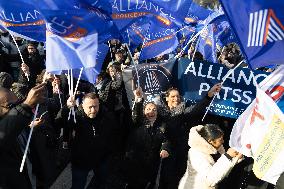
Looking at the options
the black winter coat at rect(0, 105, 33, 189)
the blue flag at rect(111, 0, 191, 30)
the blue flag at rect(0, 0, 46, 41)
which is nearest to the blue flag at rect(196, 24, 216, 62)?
the blue flag at rect(111, 0, 191, 30)

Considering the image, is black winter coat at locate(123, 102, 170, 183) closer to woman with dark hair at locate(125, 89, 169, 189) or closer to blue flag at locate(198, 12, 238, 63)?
woman with dark hair at locate(125, 89, 169, 189)

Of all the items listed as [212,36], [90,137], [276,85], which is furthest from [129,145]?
[212,36]

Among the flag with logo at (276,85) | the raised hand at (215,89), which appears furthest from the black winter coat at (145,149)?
the flag with logo at (276,85)

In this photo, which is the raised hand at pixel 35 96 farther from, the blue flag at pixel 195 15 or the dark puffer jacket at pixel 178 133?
the blue flag at pixel 195 15

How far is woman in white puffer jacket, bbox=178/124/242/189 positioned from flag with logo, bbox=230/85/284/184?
0.29 meters

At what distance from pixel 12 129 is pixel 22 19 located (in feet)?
7.83

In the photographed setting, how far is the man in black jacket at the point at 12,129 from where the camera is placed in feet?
9.85

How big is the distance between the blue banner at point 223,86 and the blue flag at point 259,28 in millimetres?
2718

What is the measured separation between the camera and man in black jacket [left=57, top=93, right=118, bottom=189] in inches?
179

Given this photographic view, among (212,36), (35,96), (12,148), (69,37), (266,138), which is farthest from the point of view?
(212,36)

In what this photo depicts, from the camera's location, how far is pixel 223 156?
10.7 ft

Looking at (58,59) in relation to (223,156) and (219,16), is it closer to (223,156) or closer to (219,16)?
(223,156)

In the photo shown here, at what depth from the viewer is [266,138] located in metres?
2.77

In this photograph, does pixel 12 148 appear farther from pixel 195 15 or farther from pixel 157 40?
pixel 195 15
